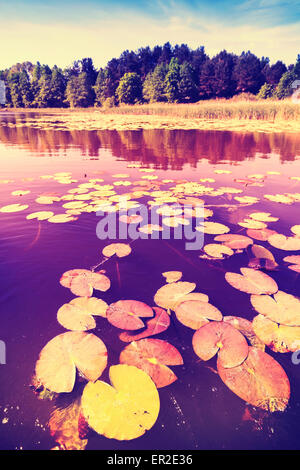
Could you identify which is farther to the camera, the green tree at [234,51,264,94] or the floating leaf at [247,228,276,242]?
the green tree at [234,51,264,94]

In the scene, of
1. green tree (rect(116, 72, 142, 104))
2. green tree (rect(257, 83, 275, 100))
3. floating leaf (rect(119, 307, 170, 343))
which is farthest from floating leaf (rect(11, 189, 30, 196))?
green tree (rect(257, 83, 275, 100))

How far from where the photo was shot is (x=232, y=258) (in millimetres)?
2461

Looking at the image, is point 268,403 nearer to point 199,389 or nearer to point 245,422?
point 245,422

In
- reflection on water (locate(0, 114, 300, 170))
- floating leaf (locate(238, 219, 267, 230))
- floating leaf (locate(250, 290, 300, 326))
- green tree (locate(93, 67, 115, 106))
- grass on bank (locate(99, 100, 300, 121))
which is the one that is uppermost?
green tree (locate(93, 67, 115, 106))

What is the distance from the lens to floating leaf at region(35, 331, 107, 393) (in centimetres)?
132

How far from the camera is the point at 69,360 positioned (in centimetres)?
141

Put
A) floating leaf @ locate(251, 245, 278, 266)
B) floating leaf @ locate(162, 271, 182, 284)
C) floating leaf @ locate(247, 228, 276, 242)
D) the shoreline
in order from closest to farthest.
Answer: floating leaf @ locate(162, 271, 182, 284), floating leaf @ locate(251, 245, 278, 266), floating leaf @ locate(247, 228, 276, 242), the shoreline

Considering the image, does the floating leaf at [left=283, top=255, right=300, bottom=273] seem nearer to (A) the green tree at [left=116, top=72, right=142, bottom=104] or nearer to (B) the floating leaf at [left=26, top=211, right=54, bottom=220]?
(B) the floating leaf at [left=26, top=211, right=54, bottom=220]

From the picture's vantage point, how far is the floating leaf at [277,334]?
155cm

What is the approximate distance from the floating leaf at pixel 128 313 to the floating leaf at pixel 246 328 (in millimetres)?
579

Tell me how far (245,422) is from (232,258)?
1.49m

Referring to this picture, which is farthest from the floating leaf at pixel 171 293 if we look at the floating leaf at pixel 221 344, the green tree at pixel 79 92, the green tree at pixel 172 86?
the green tree at pixel 79 92

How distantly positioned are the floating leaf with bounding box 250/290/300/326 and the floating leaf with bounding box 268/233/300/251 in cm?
80
